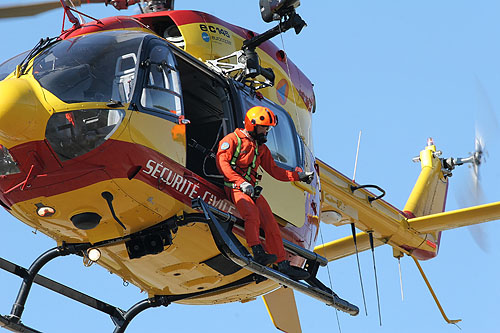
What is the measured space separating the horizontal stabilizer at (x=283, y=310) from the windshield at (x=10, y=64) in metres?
4.87

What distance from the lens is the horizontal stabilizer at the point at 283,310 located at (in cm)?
1277

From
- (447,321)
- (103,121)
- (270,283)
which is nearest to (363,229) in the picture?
(447,321)

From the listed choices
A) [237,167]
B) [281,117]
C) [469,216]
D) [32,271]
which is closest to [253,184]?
[237,167]

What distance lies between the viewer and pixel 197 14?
10859 millimetres

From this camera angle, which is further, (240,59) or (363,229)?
(363,229)

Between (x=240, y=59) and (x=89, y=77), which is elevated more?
(x=240, y=59)

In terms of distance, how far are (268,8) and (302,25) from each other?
405 mm

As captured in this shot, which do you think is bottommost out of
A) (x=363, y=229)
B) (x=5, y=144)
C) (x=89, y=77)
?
(x=5, y=144)

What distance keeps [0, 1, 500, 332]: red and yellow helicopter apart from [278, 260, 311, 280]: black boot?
118 mm

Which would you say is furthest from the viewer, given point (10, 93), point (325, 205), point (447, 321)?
point (447, 321)

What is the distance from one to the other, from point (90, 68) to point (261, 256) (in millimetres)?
2547

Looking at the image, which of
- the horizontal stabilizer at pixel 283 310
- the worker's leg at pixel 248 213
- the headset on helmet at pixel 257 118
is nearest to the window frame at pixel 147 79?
the headset on helmet at pixel 257 118

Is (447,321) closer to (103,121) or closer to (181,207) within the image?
(181,207)

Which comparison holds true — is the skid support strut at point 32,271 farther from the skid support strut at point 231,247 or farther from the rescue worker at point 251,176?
the rescue worker at point 251,176
